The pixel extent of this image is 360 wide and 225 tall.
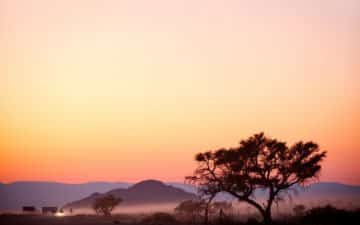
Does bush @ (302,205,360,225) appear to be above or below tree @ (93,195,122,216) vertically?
below

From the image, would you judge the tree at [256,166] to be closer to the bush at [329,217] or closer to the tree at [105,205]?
the bush at [329,217]

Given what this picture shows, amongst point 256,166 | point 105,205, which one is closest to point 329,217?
point 256,166

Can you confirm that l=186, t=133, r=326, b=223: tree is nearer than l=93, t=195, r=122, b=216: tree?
Yes

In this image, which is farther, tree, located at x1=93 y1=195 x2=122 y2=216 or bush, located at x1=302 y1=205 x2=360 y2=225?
tree, located at x1=93 y1=195 x2=122 y2=216

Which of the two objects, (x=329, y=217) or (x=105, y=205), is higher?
(x=105, y=205)

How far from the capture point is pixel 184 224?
190 ft

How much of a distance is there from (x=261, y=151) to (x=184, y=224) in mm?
10515

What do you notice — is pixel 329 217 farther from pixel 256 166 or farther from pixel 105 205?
pixel 105 205

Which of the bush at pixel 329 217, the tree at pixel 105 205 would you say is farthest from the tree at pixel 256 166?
the tree at pixel 105 205

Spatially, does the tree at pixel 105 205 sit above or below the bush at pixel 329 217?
above

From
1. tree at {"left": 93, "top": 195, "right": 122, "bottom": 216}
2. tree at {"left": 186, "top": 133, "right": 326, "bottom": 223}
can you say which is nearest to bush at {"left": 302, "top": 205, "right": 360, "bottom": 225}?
tree at {"left": 186, "top": 133, "right": 326, "bottom": 223}

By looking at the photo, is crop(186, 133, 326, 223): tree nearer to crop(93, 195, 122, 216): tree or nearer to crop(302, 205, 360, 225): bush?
crop(302, 205, 360, 225): bush

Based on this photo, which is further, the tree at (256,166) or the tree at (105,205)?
the tree at (105,205)

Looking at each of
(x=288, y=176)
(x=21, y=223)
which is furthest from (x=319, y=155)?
(x=21, y=223)
